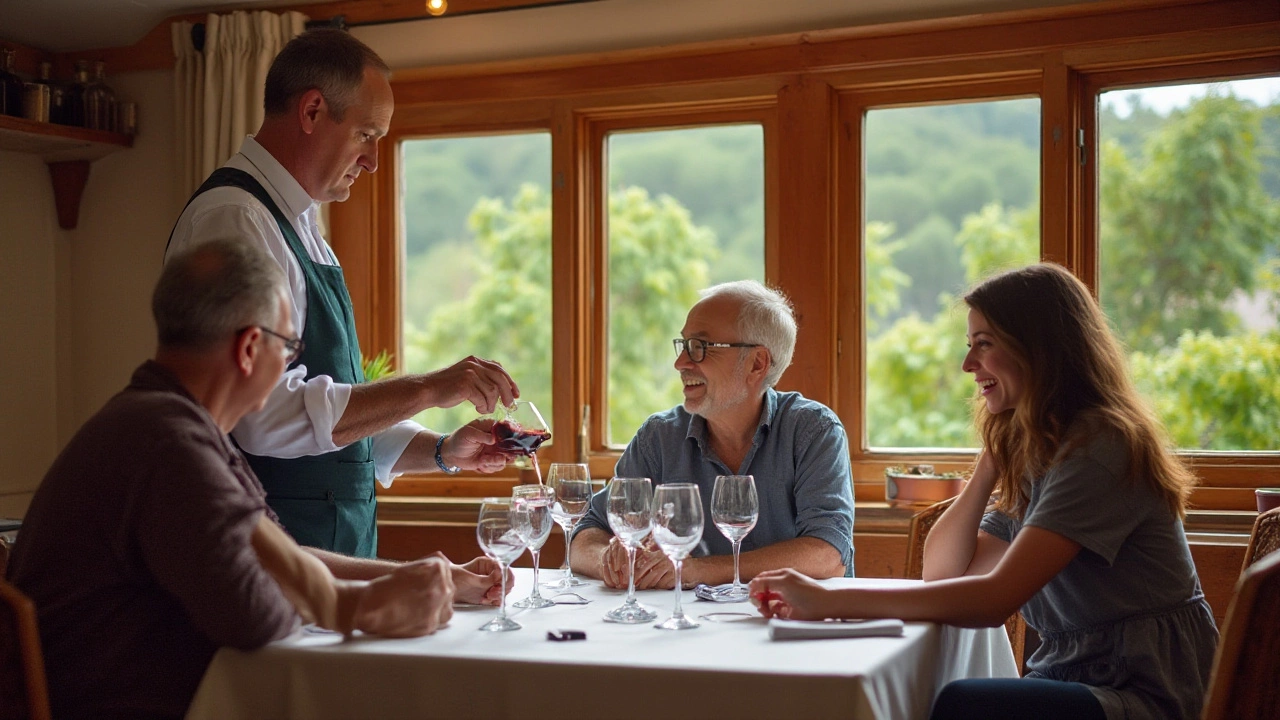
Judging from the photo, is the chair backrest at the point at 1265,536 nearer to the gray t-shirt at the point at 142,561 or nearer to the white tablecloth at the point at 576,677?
the white tablecloth at the point at 576,677

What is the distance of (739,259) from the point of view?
13.5 ft

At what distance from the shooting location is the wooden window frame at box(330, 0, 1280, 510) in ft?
11.5

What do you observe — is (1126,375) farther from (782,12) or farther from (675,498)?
(782,12)

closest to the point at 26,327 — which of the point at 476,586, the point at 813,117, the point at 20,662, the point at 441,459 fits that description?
the point at 441,459

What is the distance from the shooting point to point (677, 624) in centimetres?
188

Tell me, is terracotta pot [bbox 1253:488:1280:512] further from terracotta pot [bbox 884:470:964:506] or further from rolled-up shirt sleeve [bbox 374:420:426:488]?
rolled-up shirt sleeve [bbox 374:420:426:488]

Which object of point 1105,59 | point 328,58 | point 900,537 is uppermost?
point 1105,59

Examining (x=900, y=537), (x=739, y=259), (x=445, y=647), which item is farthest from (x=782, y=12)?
(x=445, y=647)

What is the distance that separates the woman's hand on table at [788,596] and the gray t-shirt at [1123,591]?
1.29ft

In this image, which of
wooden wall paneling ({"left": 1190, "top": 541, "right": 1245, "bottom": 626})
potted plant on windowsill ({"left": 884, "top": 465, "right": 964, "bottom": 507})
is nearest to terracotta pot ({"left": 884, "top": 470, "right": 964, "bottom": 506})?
potted plant on windowsill ({"left": 884, "top": 465, "right": 964, "bottom": 507})

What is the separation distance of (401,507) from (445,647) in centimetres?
251

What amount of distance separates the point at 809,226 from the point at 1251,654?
7.84 feet

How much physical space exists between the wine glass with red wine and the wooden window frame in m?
1.49

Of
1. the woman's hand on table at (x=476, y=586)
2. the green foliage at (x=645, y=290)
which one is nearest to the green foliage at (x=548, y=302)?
the green foliage at (x=645, y=290)
